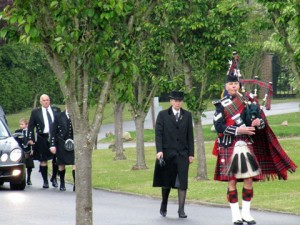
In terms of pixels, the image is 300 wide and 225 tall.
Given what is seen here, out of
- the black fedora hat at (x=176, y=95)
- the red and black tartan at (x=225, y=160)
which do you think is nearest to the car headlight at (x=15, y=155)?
the black fedora hat at (x=176, y=95)

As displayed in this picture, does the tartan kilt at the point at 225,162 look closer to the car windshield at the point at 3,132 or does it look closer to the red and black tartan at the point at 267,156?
the red and black tartan at the point at 267,156

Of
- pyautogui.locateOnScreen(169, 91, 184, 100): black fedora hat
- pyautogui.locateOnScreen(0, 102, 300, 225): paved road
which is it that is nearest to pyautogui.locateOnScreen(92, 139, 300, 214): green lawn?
pyautogui.locateOnScreen(0, 102, 300, 225): paved road

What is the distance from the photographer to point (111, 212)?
50.7ft

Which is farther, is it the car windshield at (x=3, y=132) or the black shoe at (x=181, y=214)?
the car windshield at (x=3, y=132)

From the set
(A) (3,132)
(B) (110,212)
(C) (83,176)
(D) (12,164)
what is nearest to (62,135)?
(D) (12,164)

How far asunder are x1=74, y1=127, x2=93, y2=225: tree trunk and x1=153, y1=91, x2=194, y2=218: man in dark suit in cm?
408

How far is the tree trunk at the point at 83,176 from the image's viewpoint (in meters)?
10.8

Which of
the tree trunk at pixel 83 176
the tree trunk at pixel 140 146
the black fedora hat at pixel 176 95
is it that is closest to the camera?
the tree trunk at pixel 83 176

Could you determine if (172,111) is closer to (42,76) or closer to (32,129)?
(32,129)

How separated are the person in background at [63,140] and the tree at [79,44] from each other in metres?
8.61

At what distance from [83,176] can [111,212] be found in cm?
472

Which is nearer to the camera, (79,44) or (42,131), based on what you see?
(79,44)

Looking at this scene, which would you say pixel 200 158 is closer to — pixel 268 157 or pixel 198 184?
pixel 198 184

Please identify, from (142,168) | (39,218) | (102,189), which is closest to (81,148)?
(39,218)
